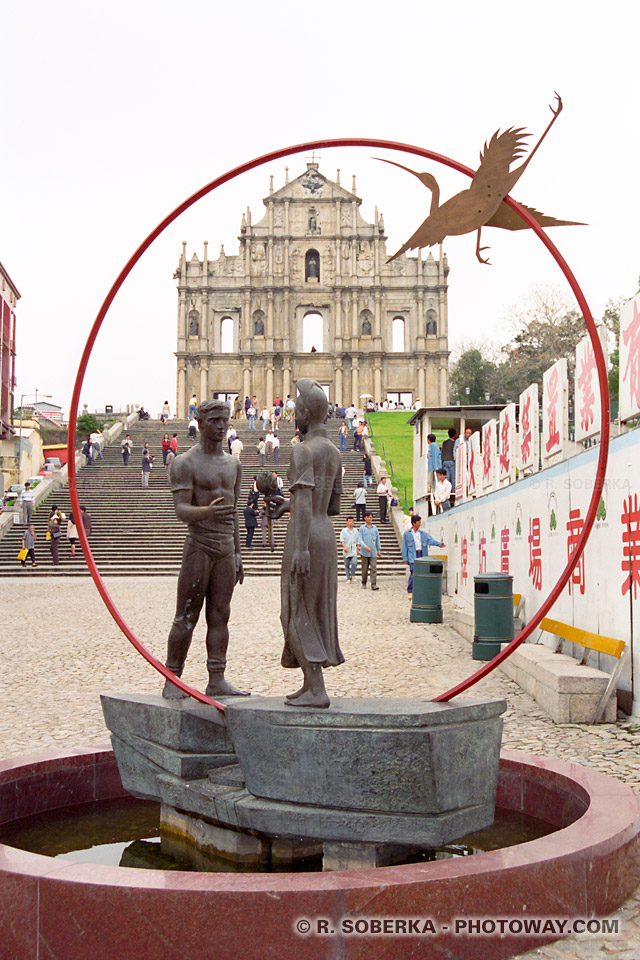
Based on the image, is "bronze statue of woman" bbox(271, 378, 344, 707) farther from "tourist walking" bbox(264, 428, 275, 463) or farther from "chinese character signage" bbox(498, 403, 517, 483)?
"tourist walking" bbox(264, 428, 275, 463)

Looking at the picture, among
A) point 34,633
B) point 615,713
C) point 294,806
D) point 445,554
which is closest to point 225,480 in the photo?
point 294,806

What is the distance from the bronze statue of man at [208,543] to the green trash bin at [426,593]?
7.91m

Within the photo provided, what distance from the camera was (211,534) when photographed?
4.51 meters

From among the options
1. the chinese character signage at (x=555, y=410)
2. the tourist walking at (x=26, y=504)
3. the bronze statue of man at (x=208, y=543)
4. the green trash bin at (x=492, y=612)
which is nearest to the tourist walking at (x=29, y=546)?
the tourist walking at (x=26, y=504)

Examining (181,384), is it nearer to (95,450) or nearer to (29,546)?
(95,450)

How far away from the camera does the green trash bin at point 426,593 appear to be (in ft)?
40.7

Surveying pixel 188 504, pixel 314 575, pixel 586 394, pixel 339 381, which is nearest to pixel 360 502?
pixel 586 394

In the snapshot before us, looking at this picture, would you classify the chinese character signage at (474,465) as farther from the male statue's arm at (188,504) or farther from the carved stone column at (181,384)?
the carved stone column at (181,384)

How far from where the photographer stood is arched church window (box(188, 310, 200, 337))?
61.3m

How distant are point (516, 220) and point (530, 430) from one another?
6.74 metres

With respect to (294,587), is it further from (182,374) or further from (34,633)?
(182,374)

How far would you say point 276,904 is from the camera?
9.44ft

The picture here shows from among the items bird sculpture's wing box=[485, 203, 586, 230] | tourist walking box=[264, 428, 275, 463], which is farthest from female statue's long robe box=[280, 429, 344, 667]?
tourist walking box=[264, 428, 275, 463]

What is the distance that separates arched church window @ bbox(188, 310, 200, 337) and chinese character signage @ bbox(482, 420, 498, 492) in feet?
163
